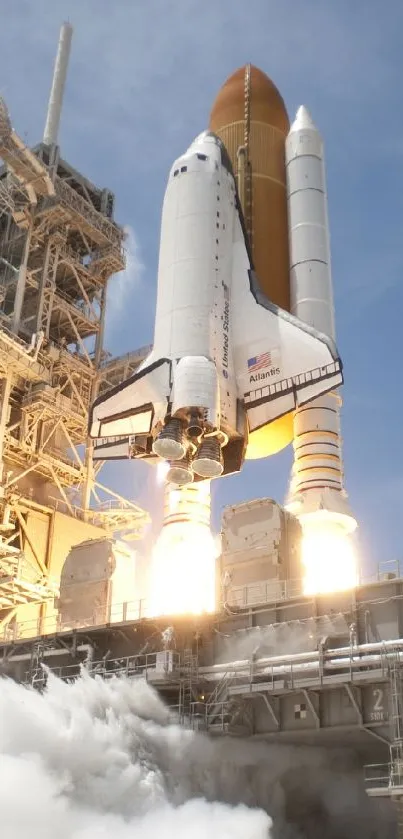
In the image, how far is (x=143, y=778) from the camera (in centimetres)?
1711

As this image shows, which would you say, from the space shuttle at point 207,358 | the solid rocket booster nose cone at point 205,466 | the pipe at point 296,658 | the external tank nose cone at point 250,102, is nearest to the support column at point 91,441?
the space shuttle at point 207,358

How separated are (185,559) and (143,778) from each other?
6.36 meters

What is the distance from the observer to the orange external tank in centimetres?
2809

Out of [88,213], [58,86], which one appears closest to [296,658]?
[88,213]

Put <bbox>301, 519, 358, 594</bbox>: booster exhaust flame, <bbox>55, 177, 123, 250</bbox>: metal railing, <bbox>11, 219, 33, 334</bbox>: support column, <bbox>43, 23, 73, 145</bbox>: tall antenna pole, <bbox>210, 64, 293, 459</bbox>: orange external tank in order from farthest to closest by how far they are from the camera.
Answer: <bbox>43, 23, 73, 145</bbox>: tall antenna pole
<bbox>55, 177, 123, 250</bbox>: metal railing
<bbox>11, 219, 33, 334</bbox>: support column
<bbox>210, 64, 293, 459</bbox>: orange external tank
<bbox>301, 519, 358, 594</bbox>: booster exhaust flame

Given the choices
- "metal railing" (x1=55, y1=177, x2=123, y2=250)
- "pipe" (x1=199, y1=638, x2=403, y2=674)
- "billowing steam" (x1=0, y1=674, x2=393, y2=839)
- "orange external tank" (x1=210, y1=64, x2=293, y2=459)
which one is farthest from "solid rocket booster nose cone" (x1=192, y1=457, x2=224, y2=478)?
"metal railing" (x1=55, y1=177, x2=123, y2=250)

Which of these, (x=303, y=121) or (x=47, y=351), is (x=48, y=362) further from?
(x=303, y=121)

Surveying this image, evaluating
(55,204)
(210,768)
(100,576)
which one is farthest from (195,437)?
(55,204)

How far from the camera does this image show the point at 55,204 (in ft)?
116

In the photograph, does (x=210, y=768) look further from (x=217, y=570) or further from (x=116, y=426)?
(x=116, y=426)

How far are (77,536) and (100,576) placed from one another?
10244 mm

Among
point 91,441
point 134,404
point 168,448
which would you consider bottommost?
point 168,448

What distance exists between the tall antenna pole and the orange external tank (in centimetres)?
1095

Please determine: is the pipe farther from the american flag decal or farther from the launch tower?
the launch tower
